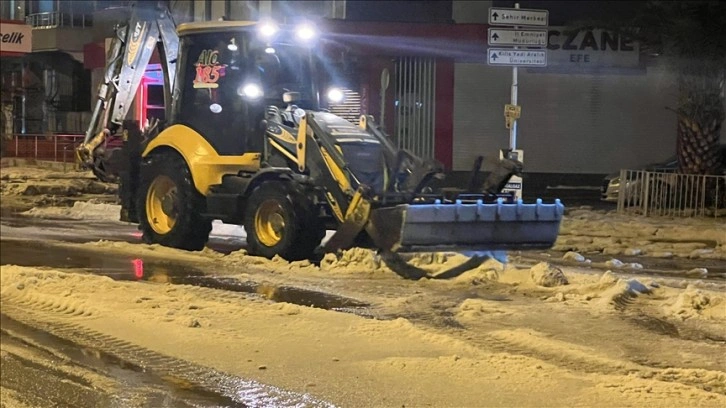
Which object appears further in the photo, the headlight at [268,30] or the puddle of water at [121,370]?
the headlight at [268,30]

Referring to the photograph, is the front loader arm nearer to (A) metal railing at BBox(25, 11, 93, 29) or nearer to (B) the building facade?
(A) metal railing at BBox(25, 11, 93, 29)

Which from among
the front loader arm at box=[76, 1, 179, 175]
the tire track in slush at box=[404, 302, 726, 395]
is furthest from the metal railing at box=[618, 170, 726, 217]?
the tire track in slush at box=[404, 302, 726, 395]

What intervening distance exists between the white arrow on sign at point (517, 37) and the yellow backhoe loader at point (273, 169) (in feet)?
9.72

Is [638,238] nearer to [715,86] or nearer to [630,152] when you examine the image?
[715,86]

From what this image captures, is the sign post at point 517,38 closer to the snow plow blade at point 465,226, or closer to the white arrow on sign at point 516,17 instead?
the white arrow on sign at point 516,17

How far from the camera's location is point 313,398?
6.42 meters

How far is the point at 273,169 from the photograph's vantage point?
12070mm

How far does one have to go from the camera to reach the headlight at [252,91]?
12562 millimetres

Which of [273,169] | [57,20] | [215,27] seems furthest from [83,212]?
[57,20]

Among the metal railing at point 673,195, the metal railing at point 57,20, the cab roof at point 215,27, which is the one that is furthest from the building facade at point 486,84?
the cab roof at point 215,27

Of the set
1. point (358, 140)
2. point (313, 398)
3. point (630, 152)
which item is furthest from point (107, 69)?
point (630, 152)

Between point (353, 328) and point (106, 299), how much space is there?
267 cm

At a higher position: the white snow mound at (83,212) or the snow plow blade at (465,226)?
the snow plow blade at (465,226)

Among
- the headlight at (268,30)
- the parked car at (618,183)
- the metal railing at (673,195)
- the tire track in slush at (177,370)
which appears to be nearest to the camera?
the tire track in slush at (177,370)
